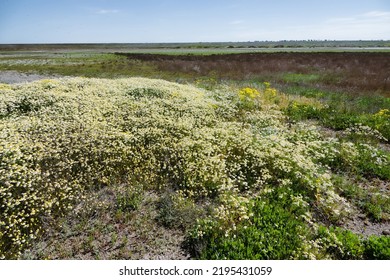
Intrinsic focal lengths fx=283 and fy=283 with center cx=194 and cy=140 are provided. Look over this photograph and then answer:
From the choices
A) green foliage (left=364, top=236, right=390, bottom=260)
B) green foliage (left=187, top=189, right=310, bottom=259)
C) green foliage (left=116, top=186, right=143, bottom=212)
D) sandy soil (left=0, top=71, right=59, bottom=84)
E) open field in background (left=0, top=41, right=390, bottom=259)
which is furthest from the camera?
sandy soil (left=0, top=71, right=59, bottom=84)

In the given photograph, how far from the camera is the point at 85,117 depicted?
9.84 meters

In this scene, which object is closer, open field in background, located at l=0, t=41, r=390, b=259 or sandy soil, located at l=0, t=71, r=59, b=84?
open field in background, located at l=0, t=41, r=390, b=259

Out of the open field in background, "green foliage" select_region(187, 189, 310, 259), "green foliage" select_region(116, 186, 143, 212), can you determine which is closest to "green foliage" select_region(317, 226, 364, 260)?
the open field in background

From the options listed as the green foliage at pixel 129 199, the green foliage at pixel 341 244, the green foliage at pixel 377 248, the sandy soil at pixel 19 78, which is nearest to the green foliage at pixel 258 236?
the green foliage at pixel 341 244

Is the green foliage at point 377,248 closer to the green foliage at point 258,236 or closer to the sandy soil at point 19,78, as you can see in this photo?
the green foliage at point 258,236

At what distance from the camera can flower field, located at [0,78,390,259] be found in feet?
18.1

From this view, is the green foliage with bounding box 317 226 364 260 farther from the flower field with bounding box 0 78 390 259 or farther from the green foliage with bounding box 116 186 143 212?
the green foliage with bounding box 116 186 143 212

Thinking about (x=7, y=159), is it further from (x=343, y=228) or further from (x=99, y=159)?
(x=343, y=228)

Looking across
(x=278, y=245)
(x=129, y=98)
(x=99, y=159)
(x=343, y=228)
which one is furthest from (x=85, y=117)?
(x=343, y=228)

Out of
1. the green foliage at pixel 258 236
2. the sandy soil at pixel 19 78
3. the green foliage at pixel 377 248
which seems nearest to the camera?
the green foliage at pixel 258 236

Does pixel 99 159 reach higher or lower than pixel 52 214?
higher

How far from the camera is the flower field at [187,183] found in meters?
5.53

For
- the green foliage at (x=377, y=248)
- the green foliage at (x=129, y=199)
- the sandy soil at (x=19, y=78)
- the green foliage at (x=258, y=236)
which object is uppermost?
the sandy soil at (x=19, y=78)
